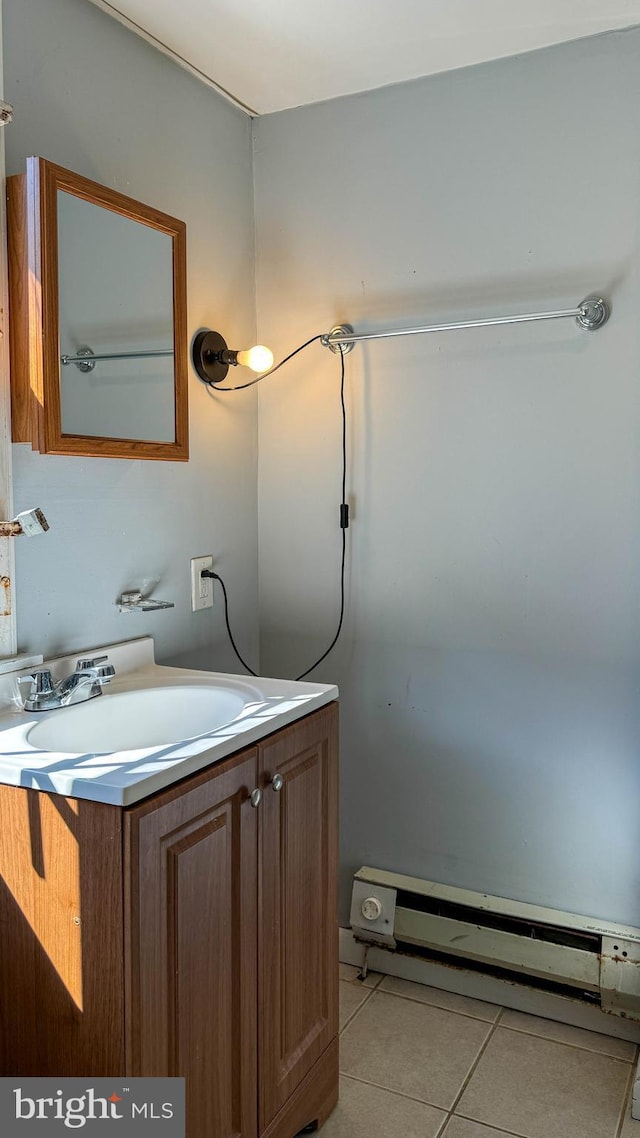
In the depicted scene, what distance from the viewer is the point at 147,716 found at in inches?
62.4

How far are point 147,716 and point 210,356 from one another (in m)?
0.86

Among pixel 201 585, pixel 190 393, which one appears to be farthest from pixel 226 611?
pixel 190 393

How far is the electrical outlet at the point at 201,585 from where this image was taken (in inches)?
77.5

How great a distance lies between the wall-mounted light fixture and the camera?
1940 millimetres

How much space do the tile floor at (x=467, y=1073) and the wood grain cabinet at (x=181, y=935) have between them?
221 millimetres

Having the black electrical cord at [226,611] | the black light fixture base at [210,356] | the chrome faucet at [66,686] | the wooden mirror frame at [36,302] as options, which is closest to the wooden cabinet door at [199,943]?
the chrome faucet at [66,686]

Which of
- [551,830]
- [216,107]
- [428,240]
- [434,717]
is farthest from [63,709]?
[216,107]

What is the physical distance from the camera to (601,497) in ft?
5.98

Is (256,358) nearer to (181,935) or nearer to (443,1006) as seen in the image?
(181,935)

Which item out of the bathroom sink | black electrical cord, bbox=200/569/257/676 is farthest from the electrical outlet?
the bathroom sink

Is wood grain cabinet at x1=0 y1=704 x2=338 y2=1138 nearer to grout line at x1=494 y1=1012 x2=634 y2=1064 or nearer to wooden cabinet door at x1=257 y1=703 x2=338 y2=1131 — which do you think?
wooden cabinet door at x1=257 y1=703 x2=338 y2=1131

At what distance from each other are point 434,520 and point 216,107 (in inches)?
43.8

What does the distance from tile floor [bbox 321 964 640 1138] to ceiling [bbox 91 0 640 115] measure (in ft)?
7.06

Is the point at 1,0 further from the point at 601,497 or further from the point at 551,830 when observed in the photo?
the point at 551,830
